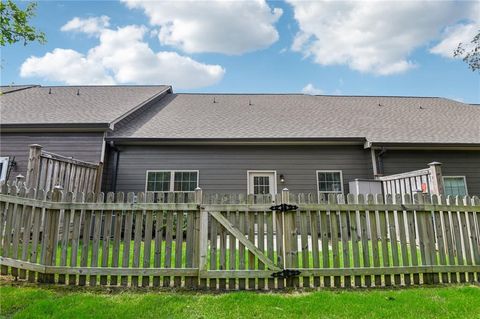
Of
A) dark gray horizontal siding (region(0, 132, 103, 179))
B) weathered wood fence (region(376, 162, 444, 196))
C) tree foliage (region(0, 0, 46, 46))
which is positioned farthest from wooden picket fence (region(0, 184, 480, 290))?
tree foliage (region(0, 0, 46, 46))

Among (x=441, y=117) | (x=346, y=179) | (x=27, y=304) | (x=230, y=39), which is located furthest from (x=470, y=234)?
(x=230, y=39)

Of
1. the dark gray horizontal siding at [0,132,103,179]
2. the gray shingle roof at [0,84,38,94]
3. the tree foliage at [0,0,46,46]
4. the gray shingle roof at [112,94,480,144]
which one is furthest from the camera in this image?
the gray shingle roof at [0,84,38,94]

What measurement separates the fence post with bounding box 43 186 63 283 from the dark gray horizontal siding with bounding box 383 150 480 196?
848 centimetres

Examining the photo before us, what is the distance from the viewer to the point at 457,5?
28.5 feet

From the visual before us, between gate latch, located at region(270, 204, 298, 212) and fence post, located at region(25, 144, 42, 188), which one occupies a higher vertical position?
fence post, located at region(25, 144, 42, 188)

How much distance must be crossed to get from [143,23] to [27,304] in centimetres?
1012

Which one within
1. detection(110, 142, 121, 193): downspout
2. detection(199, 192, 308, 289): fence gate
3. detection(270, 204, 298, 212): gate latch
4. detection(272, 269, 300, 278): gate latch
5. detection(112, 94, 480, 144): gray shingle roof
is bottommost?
detection(272, 269, 300, 278): gate latch

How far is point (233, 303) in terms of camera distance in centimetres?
279

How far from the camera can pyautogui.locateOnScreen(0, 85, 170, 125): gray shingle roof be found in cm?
827

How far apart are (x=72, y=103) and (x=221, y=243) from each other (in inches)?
392

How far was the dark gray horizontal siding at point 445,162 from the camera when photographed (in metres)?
8.12

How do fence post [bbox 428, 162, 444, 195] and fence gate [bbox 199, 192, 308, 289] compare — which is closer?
fence gate [bbox 199, 192, 308, 289]

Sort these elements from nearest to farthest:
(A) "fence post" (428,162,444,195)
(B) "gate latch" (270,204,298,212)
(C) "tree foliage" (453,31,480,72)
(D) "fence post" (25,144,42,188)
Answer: (B) "gate latch" (270,204,298,212), (D) "fence post" (25,144,42,188), (A) "fence post" (428,162,444,195), (C) "tree foliage" (453,31,480,72)

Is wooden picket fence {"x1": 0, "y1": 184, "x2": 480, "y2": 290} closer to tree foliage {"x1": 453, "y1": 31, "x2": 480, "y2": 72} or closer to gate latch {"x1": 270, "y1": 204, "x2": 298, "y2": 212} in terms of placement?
gate latch {"x1": 270, "y1": 204, "x2": 298, "y2": 212}
